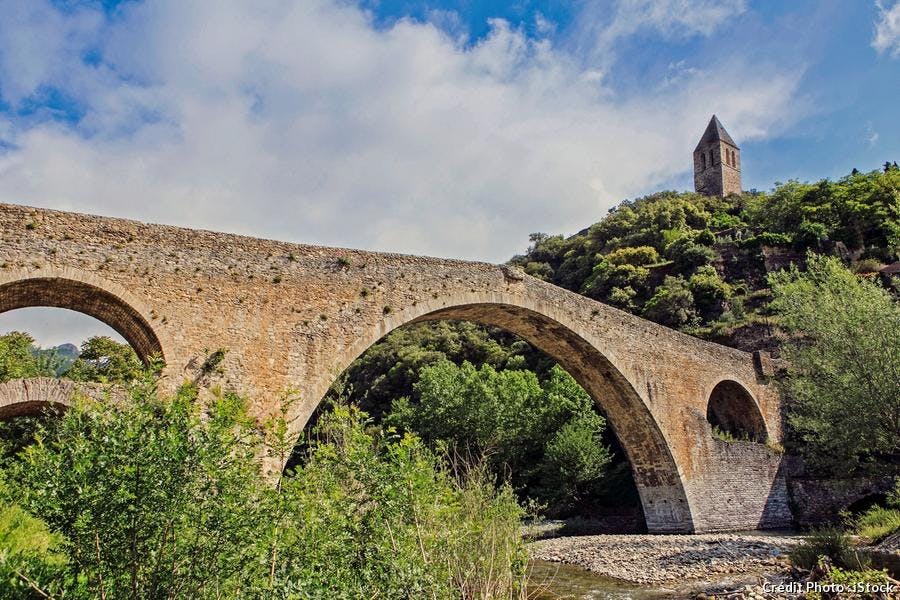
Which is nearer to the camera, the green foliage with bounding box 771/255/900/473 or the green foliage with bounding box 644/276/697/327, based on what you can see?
the green foliage with bounding box 771/255/900/473

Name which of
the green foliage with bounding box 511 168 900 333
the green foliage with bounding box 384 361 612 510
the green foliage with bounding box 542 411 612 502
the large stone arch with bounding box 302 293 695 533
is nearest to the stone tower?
the green foliage with bounding box 511 168 900 333

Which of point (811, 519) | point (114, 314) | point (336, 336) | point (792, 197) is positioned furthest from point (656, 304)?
point (114, 314)

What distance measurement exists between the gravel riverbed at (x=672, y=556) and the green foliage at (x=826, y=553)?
56.4 inches

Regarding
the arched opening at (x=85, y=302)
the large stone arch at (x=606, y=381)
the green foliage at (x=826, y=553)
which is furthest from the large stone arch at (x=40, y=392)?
the green foliage at (x=826, y=553)

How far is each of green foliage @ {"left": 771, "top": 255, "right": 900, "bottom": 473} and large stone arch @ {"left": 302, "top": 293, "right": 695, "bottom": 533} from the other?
425cm

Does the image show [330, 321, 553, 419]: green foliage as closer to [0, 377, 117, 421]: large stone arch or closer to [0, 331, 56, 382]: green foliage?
[0, 331, 56, 382]: green foliage

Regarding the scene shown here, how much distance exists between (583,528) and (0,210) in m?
21.9

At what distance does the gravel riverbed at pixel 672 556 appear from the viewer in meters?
13.4

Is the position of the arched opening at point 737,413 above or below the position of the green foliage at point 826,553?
above

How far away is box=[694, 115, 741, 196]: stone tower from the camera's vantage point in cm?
6153

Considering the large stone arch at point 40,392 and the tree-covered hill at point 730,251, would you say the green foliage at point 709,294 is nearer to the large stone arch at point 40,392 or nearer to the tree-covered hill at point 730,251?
the tree-covered hill at point 730,251

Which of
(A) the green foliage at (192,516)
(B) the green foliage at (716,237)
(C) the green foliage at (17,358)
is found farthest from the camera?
(B) the green foliage at (716,237)

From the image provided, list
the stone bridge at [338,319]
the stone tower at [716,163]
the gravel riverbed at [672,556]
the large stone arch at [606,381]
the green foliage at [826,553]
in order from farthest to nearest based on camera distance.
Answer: the stone tower at [716,163]
the large stone arch at [606,381]
the gravel riverbed at [672,556]
the stone bridge at [338,319]
the green foliage at [826,553]

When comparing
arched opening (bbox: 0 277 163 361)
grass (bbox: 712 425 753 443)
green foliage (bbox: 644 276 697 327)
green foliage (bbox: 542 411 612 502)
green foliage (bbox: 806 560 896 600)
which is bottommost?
green foliage (bbox: 806 560 896 600)
